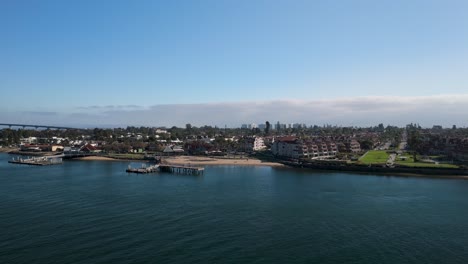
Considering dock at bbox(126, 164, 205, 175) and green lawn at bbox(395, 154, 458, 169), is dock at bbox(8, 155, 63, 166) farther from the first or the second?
green lawn at bbox(395, 154, 458, 169)

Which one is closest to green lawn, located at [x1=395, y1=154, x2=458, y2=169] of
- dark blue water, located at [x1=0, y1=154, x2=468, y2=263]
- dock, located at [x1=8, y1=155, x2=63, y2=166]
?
dark blue water, located at [x1=0, y1=154, x2=468, y2=263]

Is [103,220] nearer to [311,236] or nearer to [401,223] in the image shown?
[311,236]

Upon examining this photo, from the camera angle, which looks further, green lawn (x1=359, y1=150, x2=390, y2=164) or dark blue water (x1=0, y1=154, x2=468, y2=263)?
green lawn (x1=359, y1=150, x2=390, y2=164)

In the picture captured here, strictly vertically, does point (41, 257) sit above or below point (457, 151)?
below

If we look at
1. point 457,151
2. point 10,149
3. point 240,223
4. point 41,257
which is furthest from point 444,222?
point 10,149

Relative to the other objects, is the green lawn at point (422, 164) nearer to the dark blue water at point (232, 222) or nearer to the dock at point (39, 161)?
the dark blue water at point (232, 222)

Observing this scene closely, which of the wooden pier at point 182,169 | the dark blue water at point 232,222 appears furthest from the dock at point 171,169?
the dark blue water at point 232,222

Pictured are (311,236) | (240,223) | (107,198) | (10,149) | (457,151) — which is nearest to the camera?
(311,236)

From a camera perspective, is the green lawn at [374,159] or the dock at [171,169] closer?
the dock at [171,169]
